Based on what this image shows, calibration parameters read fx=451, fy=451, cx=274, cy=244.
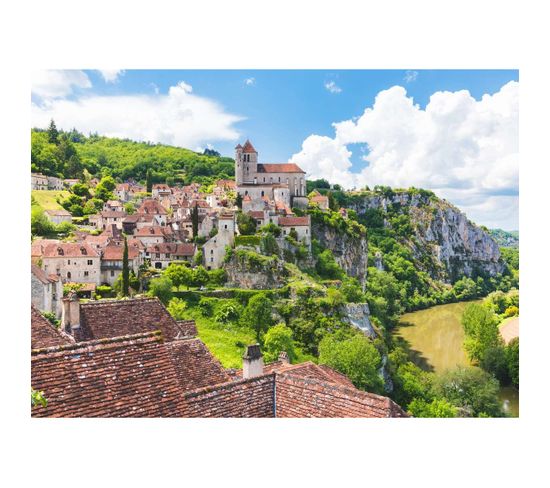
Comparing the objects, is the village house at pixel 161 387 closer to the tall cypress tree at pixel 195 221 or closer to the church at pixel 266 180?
the tall cypress tree at pixel 195 221

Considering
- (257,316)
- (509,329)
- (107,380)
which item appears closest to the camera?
(107,380)

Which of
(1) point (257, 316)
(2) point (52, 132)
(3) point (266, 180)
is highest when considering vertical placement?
(3) point (266, 180)

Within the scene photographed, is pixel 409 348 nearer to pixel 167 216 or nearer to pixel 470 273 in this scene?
pixel 167 216

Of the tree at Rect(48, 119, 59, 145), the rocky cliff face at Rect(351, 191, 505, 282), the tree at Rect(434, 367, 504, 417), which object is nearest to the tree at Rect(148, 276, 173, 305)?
the tree at Rect(48, 119, 59, 145)

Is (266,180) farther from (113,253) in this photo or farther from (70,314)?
(70,314)

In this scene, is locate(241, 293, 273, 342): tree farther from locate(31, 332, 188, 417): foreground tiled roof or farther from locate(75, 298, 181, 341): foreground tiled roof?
locate(31, 332, 188, 417): foreground tiled roof

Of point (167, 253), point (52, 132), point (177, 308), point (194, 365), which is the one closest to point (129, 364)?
point (194, 365)
